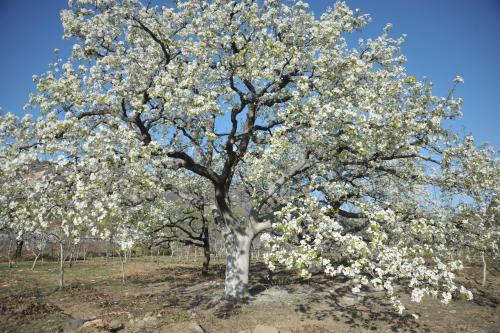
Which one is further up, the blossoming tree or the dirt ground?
the blossoming tree

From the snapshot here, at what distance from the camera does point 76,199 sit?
12.3 m

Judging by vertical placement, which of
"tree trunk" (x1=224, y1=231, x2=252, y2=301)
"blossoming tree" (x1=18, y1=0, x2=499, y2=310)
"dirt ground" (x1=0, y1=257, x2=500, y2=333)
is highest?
"blossoming tree" (x1=18, y1=0, x2=499, y2=310)

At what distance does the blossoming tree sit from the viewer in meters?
12.9

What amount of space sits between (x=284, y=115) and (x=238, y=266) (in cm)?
951

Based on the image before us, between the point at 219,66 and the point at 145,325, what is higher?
the point at 219,66

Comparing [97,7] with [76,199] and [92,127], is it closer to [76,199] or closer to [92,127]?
[92,127]

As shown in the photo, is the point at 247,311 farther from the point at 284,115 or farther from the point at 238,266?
the point at 284,115

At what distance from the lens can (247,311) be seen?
56.3 feet

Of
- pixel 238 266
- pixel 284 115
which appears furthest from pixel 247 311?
pixel 284 115

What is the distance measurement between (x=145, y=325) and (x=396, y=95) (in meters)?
15.5

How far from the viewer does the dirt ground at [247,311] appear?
15.0 metres

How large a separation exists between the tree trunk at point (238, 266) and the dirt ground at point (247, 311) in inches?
36.7

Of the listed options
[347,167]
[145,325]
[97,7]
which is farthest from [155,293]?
[97,7]

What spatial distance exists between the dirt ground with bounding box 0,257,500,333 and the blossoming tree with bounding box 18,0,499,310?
6.20 feet
